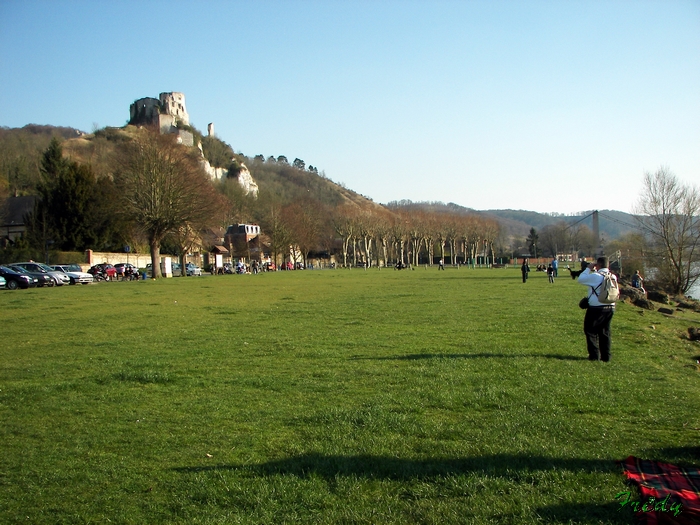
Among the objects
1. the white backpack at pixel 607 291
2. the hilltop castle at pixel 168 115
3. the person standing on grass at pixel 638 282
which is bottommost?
the person standing on grass at pixel 638 282

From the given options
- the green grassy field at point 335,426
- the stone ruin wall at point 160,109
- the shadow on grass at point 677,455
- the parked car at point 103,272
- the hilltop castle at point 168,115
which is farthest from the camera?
the stone ruin wall at point 160,109

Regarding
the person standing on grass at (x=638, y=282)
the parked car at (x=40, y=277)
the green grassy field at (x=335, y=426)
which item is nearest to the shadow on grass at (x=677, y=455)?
the green grassy field at (x=335, y=426)

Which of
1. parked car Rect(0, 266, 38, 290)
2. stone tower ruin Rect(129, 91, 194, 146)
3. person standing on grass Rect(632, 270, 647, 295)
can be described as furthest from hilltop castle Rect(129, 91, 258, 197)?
person standing on grass Rect(632, 270, 647, 295)

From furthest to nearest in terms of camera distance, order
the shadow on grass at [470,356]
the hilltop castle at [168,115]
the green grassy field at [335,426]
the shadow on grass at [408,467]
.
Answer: the hilltop castle at [168,115] → the shadow on grass at [470,356] → the shadow on grass at [408,467] → the green grassy field at [335,426]

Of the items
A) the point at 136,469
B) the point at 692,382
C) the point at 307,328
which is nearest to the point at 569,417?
the point at 692,382

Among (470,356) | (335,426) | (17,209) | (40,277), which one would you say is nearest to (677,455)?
(335,426)

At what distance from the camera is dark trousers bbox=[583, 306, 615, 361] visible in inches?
434

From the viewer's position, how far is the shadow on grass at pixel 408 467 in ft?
17.7

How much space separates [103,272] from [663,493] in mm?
55956

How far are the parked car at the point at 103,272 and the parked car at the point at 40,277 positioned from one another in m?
10.9

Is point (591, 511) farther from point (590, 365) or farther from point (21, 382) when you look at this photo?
point (21, 382)

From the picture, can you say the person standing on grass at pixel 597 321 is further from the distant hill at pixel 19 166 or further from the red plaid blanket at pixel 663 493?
the distant hill at pixel 19 166

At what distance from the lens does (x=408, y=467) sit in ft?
18.2

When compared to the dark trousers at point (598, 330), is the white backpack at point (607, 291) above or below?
above
